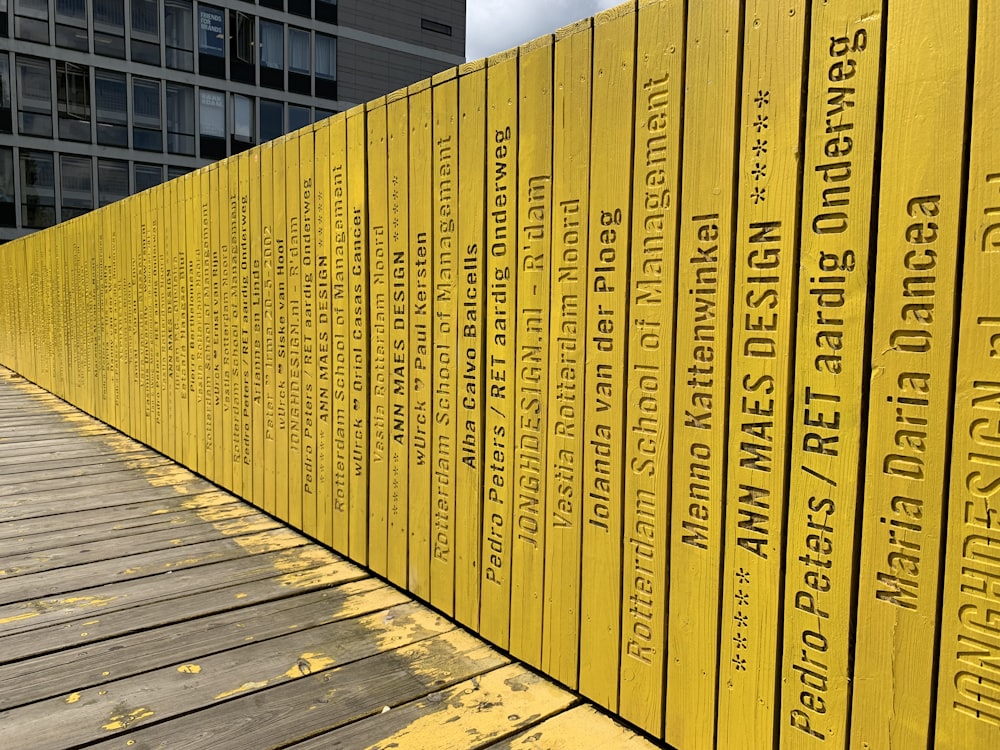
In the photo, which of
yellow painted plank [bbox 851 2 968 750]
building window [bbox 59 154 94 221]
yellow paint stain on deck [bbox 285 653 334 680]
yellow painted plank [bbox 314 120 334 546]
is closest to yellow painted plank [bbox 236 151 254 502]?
yellow painted plank [bbox 314 120 334 546]

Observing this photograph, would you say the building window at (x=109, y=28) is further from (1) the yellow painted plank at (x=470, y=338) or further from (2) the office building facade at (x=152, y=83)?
(1) the yellow painted plank at (x=470, y=338)

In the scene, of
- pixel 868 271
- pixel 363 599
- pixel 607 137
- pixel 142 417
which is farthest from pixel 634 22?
pixel 142 417

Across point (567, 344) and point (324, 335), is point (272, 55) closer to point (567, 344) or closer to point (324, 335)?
point (324, 335)

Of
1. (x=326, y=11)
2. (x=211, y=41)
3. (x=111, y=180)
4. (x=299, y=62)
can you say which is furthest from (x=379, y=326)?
(x=326, y=11)

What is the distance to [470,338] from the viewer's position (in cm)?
241

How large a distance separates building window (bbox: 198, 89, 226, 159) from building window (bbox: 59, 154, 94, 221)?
12.1ft

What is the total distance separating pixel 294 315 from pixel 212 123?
80.2 ft

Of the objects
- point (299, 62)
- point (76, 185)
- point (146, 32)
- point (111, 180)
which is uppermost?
point (299, 62)

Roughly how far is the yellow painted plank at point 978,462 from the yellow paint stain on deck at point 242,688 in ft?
5.64

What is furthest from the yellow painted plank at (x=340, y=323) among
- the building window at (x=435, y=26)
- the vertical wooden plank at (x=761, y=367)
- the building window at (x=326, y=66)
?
the building window at (x=435, y=26)

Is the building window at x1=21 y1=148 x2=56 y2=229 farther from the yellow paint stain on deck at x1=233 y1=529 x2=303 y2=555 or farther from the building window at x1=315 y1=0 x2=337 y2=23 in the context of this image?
the yellow paint stain on deck at x1=233 y1=529 x2=303 y2=555

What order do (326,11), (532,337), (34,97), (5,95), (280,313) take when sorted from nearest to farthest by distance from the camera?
(532,337)
(280,313)
(5,95)
(34,97)
(326,11)

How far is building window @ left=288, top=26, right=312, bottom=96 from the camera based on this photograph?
26.1 metres

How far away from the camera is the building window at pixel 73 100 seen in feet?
72.5
